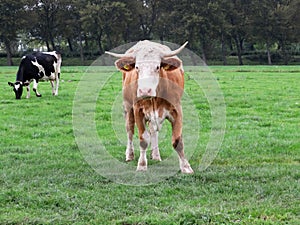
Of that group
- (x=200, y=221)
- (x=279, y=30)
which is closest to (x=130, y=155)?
(x=200, y=221)

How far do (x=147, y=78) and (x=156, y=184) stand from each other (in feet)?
5.11

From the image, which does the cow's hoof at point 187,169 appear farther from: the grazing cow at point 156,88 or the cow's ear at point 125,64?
the cow's ear at point 125,64

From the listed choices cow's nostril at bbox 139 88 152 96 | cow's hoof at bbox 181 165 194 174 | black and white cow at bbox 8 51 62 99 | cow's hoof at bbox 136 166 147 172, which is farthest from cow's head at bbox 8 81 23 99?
cow's nostril at bbox 139 88 152 96

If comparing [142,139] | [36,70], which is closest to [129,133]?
[142,139]

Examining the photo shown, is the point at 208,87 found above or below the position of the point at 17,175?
above

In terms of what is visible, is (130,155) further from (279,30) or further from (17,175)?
(279,30)

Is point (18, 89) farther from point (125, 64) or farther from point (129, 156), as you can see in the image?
point (125, 64)

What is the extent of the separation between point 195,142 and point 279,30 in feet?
187

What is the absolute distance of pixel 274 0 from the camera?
67875 millimetres

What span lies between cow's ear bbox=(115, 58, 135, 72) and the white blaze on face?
15.2 inches

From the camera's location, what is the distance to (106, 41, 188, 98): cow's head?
7168 mm

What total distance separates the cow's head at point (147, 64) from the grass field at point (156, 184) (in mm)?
1417

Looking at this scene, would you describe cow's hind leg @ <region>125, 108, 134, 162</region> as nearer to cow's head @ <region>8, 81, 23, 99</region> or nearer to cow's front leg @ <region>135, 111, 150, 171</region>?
cow's front leg @ <region>135, 111, 150, 171</region>

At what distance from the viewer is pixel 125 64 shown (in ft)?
25.9
